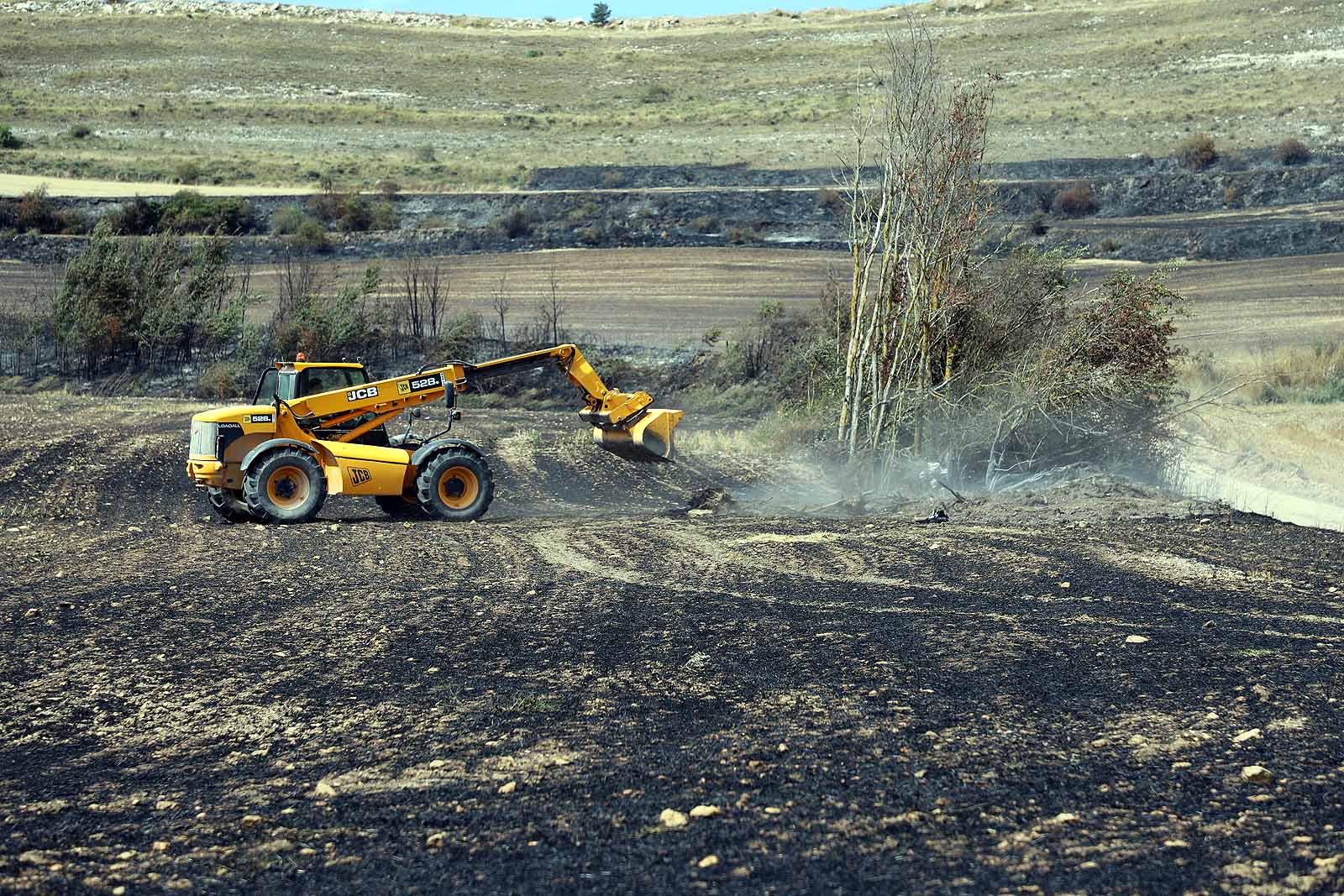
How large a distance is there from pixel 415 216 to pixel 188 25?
73638 mm

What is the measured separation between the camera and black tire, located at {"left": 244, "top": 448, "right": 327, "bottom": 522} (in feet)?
51.5

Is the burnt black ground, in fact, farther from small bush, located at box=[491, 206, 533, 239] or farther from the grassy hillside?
the grassy hillside

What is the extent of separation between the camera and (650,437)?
1792 centimetres

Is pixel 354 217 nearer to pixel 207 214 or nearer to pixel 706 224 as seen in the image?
pixel 207 214

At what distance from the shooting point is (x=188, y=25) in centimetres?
11719

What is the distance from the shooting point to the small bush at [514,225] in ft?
172

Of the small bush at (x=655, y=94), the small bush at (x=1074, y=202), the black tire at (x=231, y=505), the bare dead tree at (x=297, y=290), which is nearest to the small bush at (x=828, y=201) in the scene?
the small bush at (x=1074, y=202)

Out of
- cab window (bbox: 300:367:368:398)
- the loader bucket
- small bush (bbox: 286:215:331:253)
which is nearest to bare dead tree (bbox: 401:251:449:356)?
small bush (bbox: 286:215:331:253)

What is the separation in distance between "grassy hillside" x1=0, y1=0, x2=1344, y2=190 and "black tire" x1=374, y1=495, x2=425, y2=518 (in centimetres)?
4902

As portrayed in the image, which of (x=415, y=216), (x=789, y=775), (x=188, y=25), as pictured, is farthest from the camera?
(x=188, y=25)

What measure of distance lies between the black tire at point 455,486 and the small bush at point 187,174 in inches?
2104

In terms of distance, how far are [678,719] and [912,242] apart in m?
13.1

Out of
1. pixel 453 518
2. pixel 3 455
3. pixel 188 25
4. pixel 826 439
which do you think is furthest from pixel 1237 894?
pixel 188 25

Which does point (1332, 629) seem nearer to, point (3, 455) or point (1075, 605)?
point (1075, 605)
